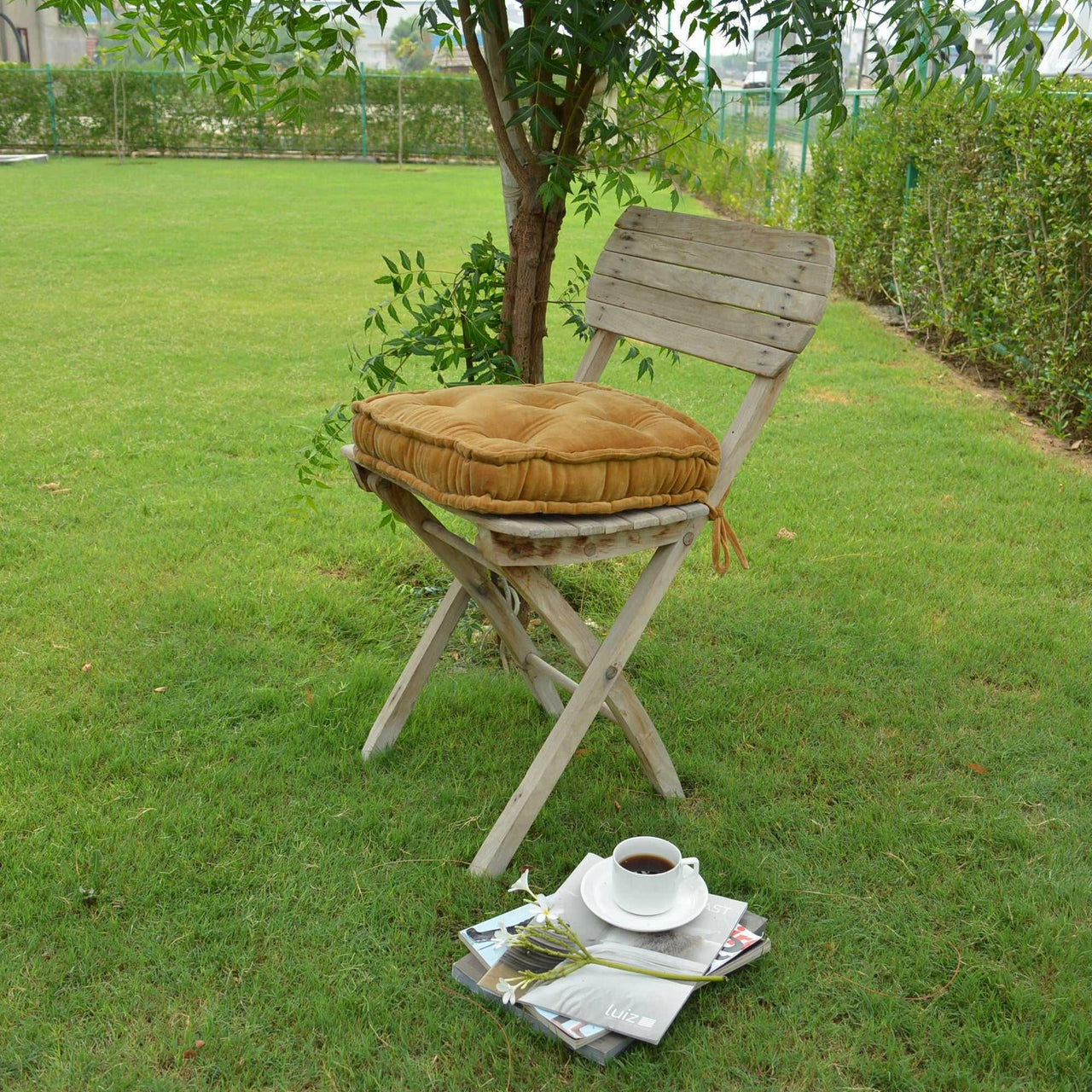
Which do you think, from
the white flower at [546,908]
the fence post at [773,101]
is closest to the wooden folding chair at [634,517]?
the white flower at [546,908]

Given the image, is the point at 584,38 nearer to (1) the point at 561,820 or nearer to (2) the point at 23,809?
(1) the point at 561,820

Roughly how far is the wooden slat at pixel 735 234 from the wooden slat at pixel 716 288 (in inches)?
2.8

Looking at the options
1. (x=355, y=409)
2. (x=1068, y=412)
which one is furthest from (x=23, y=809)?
(x=1068, y=412)

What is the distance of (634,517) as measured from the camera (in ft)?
6.69

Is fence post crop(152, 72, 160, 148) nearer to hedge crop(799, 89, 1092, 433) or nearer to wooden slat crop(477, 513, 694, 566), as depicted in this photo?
hedge crop(799, 89, 1092, 433)

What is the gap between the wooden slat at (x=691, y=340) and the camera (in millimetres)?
2244

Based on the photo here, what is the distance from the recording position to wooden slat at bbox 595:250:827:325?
220cm

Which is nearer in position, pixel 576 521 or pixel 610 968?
pixel 610 968

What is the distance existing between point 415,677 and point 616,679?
0.60 m

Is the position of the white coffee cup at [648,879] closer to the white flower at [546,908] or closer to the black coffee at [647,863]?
the black coffee at [647,863]

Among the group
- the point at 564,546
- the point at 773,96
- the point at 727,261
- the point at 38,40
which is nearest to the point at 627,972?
the point at 564,546

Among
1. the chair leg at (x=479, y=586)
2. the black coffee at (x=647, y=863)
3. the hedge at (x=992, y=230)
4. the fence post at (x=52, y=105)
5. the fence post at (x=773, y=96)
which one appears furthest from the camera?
the fence post at (x=52, y=105)

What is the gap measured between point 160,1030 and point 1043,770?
1993mm

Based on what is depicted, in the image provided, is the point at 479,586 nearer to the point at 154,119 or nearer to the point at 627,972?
the point at 627,972
